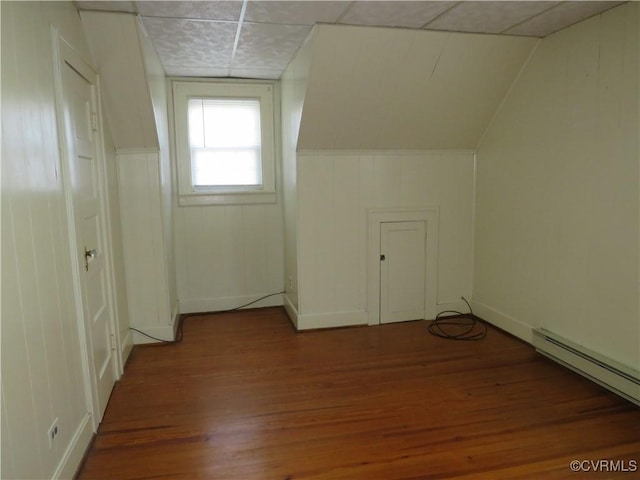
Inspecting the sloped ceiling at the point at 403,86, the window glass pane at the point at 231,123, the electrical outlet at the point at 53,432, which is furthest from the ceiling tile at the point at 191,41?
the electrical outlet at the point at 53,432

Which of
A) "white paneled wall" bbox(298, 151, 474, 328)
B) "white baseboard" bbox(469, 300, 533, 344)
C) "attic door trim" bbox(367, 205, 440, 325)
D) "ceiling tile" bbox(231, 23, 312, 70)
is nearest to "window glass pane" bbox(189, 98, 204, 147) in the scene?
"ceiling tile" bbox(231, 23, 312, 70)

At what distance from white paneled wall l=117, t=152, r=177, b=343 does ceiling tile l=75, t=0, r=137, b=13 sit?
1.05 m

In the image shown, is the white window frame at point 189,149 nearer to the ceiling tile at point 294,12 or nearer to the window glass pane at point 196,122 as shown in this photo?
the window glass pane at point 196,122

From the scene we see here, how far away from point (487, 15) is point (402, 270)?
6.93ft

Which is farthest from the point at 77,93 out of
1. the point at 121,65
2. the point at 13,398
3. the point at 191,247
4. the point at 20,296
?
the point at 191,247

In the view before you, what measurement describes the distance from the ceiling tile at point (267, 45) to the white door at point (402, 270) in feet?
5.37

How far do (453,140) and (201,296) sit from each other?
2827 millimetres

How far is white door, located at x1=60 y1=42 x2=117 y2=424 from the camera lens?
7.14 ft

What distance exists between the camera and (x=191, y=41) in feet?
9.89

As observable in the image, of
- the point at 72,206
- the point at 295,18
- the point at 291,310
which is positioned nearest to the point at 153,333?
the point at 291,310

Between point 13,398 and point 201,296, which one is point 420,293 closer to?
point 201,296

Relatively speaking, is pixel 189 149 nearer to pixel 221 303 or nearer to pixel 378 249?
pixel 221 303

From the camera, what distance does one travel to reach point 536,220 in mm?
3207

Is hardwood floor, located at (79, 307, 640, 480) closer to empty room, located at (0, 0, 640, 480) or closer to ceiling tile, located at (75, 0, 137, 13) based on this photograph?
empty room, located at (0, 0, 640, 480)
